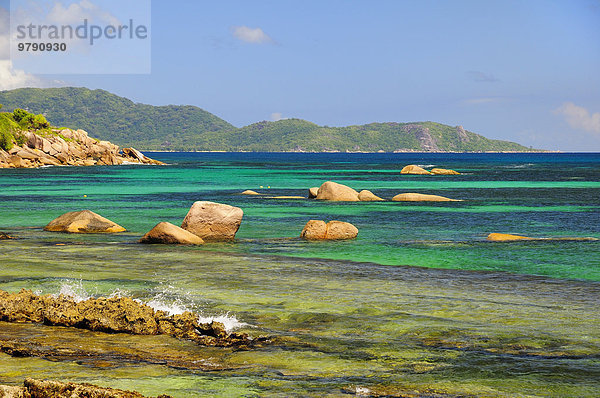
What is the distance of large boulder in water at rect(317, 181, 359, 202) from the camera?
50.7m

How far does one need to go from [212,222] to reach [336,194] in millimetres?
23756

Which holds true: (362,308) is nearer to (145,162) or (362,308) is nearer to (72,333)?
(72,333)

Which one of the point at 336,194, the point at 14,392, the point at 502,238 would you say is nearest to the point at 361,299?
the point at 14,392

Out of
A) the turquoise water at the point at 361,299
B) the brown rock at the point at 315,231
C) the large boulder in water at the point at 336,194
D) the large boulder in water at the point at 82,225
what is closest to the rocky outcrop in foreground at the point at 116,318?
the turquoise water at the point at 361,299

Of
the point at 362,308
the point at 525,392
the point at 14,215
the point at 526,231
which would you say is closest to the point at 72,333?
the point at 362,308

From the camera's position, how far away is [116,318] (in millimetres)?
12648

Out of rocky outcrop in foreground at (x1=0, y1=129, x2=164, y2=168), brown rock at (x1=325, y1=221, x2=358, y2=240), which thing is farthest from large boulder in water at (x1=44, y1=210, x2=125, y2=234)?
rocky outcrop in foreground at (x1=0, y1=129, x2=164, y2=168)

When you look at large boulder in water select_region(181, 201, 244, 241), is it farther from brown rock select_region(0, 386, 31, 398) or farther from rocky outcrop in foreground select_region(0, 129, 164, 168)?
rocky outcrop in foreground select_region(0, 129, 164, 168)

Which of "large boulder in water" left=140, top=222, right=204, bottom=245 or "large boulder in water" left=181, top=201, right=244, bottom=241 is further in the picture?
"large boulder in water" left=181, top=201, right=244, bottom=241

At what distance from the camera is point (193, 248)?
2542 cm

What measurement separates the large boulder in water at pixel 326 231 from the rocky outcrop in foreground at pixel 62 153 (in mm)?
95091

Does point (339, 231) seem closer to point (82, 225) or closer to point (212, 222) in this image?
point (212, 222)

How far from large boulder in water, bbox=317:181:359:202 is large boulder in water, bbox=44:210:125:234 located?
22.5 meters

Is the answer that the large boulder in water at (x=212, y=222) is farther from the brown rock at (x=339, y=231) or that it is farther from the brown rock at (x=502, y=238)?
the brown rock at (x=502, y=238)
